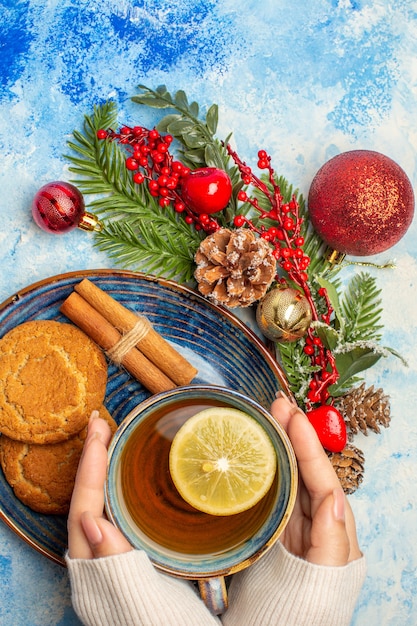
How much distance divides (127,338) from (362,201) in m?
0.55

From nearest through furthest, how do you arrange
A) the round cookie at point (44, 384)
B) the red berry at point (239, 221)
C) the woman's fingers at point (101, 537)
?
1. the woman's fingers at point (101, 537)
2. the round cookie at point (44, 384)
3. the red berry at point (239, 221)

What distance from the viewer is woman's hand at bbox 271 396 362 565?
1009 mm

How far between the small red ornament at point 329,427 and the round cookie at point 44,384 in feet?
1.43

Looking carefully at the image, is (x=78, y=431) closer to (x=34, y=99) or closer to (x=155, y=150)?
(x=155, y=150)

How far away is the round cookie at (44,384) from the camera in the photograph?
1094mm

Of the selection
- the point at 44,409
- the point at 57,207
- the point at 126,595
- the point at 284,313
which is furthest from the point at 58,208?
the point at 126,595

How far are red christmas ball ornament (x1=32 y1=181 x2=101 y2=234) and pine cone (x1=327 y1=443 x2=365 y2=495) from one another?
2.36 ft

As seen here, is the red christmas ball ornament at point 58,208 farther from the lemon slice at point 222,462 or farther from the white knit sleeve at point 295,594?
the white knit sleeve at point 295,594

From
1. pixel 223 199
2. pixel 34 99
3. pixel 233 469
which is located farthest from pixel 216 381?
pixel 34 99

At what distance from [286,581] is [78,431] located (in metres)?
0.47

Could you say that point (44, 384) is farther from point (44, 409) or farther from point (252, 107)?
point (252, 107)

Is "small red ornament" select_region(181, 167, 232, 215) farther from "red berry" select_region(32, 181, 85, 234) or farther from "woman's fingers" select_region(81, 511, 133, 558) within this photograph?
"woman's fingers" select_region(81, 511, 133, 558)

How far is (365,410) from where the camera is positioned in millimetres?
1232

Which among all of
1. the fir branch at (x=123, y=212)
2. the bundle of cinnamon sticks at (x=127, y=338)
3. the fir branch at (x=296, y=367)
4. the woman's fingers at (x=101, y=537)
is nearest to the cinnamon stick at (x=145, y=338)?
the bundle of cinnamon sticks at (x=127, y=338)
